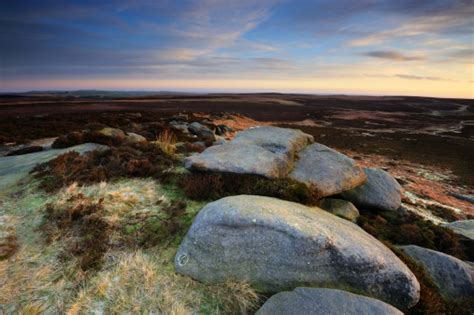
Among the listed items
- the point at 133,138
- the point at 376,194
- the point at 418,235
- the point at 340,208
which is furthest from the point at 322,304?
the point at 133,138

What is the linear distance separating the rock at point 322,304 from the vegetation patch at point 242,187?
300 centimetres

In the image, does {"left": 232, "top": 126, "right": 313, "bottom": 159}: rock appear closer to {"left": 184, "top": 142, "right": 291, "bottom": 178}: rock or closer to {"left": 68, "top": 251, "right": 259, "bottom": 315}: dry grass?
{"left": 184, "top": 142, "right": 291, "bottom": 178}: rock

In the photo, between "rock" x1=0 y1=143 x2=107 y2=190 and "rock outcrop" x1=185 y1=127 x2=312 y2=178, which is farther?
"rock" x1=0 y1=143 x2=107 y2=190

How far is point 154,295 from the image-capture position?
14.2 feet

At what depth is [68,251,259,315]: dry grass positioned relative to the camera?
13.4 feet

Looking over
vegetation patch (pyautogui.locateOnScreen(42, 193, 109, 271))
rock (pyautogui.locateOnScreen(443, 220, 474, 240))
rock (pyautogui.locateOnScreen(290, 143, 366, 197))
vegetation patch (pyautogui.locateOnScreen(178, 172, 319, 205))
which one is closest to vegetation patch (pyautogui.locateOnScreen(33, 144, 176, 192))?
vegetation patch (pyautogui.locateOnScreen(42, 193, 109, 271))

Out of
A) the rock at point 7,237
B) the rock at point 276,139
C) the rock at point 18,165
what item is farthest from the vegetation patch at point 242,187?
the rock at point 18,165

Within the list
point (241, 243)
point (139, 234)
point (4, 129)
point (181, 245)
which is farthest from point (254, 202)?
point (4, 129)

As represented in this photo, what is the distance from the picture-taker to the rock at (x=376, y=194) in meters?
9.70

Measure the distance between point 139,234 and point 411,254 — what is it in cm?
674

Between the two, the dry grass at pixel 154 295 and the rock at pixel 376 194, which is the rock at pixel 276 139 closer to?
the rock at pixel 376 194

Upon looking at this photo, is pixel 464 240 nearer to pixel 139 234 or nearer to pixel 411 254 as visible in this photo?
pixel 411 254

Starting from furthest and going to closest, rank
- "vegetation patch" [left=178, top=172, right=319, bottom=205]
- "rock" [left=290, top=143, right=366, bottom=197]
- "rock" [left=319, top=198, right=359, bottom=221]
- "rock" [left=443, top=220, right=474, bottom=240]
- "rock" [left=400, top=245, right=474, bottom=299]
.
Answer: "rock" [left=443, top=220, right=474, bottom=240] → "rock" [left=290, top=143, right=366, bottom=197] → "rock" [left=319, top=198, right=359, bottom=221] → "vegetation patch" [left=178, top=172, right=319, bottom=205] → "rock" [left=400, top=245, right=474, bottom=299]

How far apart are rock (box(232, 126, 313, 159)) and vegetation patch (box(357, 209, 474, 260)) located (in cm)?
345
